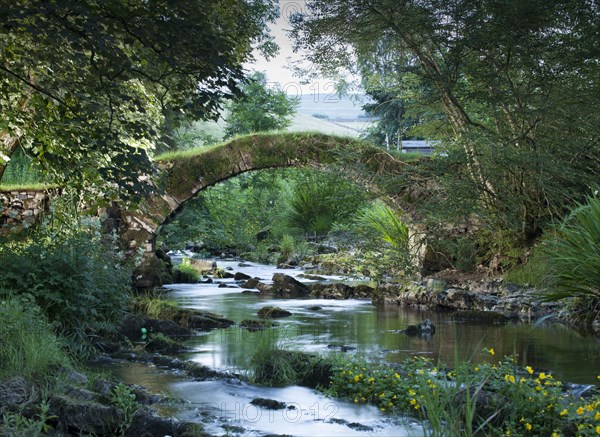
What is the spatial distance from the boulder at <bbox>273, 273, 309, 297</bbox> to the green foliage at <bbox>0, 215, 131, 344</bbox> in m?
6.18

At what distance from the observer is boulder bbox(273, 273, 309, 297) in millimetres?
13922

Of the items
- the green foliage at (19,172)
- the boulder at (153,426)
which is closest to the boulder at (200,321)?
the boulder at (153,426)

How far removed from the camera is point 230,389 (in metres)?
6.22

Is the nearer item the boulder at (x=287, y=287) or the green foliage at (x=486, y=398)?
the green foliage at (x=486, y=398)

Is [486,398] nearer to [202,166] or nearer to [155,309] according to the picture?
[155,309]

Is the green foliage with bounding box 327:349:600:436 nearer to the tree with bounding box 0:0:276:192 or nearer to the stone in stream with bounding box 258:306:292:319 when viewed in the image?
the tree with bounding box 0:0:276:192

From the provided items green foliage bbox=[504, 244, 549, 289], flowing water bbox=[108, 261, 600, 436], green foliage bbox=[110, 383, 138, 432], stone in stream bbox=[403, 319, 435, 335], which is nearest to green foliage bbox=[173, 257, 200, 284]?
flowing water bbox=[108, 261, 600, 436]

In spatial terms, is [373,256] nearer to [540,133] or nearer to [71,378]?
[540,133]

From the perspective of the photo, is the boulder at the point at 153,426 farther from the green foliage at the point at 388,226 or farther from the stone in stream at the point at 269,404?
the green foliage at the point at 388,226

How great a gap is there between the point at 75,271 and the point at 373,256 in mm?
7873

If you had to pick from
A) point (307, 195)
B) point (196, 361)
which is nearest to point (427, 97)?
point (196, 361)

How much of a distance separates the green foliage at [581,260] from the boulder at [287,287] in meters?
5.46

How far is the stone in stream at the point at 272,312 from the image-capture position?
35.0 ft

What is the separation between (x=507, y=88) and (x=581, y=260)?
14.4 ft
